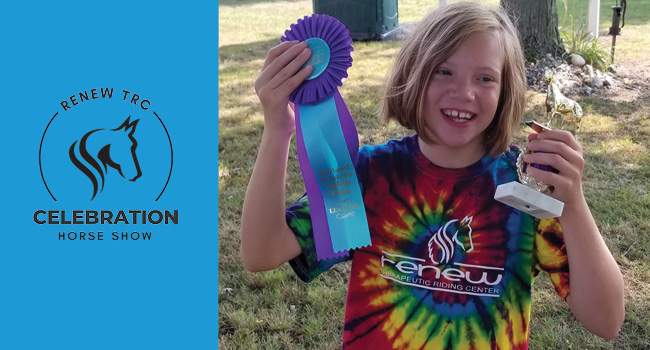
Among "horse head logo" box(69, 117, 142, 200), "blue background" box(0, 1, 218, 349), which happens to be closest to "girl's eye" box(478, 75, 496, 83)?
"blue background" box(0, 1, 218, 349)

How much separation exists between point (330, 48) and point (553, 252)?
585 mm

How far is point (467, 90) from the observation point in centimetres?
Result: 121

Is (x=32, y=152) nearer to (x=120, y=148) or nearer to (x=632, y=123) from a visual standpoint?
(x=120, y=148)

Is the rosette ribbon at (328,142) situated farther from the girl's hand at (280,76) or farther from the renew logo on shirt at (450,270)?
the renew logo on shirt at (450,270)

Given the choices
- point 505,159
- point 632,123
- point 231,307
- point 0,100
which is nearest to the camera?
point 505,159

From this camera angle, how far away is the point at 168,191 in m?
1.67

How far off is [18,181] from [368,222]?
3.04 feet

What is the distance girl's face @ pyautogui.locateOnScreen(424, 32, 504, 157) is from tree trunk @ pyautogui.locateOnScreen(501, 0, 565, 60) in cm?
483

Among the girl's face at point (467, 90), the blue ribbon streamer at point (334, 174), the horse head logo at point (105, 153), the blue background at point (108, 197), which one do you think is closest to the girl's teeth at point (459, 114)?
the girl's face at point (467, 90)

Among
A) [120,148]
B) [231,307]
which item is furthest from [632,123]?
[120,148]

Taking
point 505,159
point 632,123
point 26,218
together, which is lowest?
point 632,123

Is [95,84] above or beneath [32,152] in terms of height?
above

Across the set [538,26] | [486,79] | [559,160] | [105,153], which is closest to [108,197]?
[105,153]

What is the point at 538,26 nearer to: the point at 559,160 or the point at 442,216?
the point at 442,216
